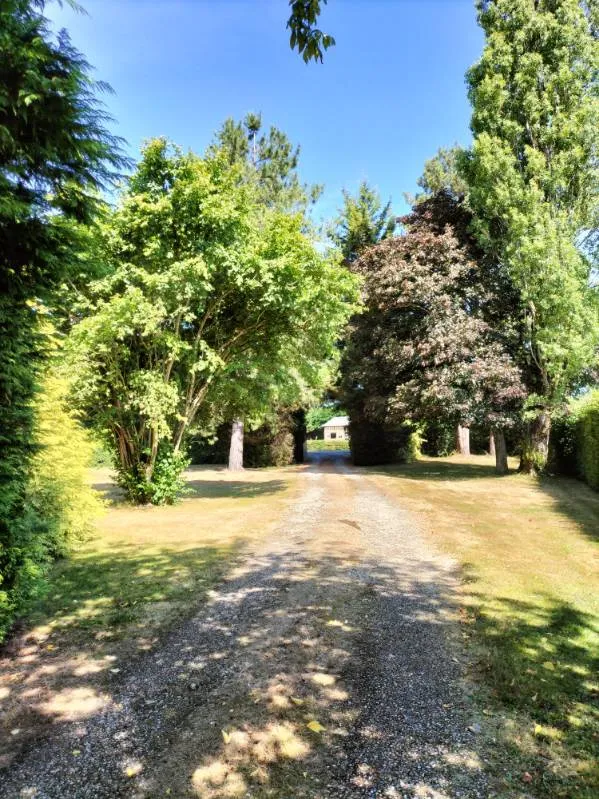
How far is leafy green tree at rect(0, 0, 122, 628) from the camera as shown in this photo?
11.4 feet

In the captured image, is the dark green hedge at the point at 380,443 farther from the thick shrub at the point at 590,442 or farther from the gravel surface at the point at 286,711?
the gravel surface at the point at 286,711

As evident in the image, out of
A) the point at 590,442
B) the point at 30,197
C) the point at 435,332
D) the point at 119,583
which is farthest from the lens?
the point at 435,332

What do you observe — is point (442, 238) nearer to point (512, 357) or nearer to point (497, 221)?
point (497, 221)

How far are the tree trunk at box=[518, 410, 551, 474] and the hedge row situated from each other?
524mm

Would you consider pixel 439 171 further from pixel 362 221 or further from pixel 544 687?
pixel 544 687

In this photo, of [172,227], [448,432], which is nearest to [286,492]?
[172,227]

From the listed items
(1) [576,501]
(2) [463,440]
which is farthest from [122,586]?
(2) [463,440]

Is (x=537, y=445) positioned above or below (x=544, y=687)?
above

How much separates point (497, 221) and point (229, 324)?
39.9 ft

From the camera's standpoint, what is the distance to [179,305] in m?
10.9

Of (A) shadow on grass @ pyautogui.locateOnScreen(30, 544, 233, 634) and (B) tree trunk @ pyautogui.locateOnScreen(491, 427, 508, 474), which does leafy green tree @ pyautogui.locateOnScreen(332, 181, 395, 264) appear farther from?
(A) shadow on grass @ pyautogui.locateOnScreen(30, 544, 233, 634)

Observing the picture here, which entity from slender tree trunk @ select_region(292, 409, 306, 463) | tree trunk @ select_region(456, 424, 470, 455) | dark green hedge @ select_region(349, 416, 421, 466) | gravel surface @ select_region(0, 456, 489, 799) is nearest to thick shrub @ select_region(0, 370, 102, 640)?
gravel surface @ select_region(0, 456, 489, 799)

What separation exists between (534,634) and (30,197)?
6.00m

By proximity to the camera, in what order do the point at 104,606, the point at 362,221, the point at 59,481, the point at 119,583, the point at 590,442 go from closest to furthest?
the point at 104,606, the point at 119,583, the point at 59,481, the point at 590,442, the point at 362,221
